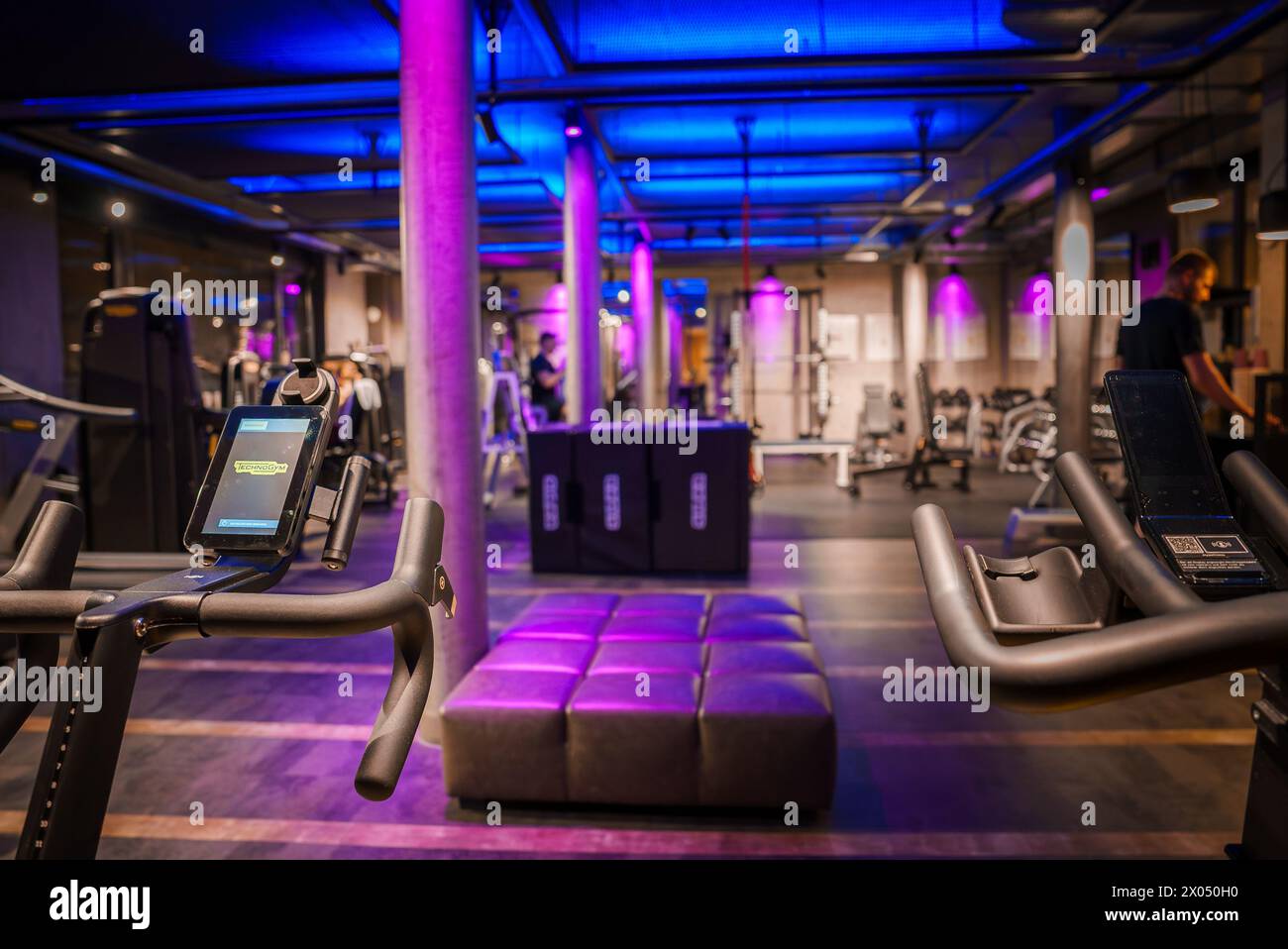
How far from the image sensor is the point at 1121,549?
34.1 inches

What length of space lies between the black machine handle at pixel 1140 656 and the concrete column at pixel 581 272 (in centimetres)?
687

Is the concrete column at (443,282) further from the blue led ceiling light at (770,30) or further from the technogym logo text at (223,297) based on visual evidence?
the technogym logo text at (223,297)

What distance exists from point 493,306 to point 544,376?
116 centimetres

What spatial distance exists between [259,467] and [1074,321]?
7.77 meters

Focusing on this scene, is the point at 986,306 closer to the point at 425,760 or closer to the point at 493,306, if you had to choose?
the point at 493,306

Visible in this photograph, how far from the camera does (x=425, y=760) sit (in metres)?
2.94

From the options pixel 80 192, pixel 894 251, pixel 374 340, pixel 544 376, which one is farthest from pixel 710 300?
pixel 80 192

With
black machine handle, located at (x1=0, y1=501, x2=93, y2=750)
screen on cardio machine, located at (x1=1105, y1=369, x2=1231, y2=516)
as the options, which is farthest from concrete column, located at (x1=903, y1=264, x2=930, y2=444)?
black machine handle, located at (x1=0, y1=501, x2=93, y2=750)

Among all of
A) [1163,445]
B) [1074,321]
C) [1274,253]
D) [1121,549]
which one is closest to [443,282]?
[1163,445]

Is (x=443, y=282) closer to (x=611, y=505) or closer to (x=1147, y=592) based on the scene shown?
(x=1147, y=592)

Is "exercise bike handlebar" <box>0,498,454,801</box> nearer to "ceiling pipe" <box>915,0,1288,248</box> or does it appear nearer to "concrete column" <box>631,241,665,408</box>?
"ceiling pipe" <box>915,0,1288,248</box>

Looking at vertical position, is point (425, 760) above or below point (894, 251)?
below

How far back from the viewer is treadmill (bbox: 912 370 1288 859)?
0.70m

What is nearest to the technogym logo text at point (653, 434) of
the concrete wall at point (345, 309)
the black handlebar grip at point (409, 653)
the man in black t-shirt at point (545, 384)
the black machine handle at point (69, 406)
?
the black machine handle at point (69, 406)
